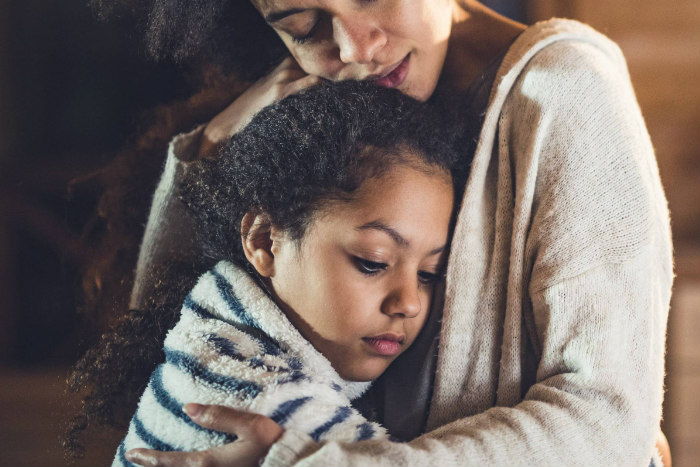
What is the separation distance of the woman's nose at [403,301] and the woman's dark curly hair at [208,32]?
0.41m

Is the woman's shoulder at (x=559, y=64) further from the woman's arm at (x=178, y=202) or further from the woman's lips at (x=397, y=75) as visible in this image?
the woman's arm at (x=178, y=202)

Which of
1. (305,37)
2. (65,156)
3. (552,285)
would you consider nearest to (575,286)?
(552,285)

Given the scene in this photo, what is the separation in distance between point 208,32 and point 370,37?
0.85 feet

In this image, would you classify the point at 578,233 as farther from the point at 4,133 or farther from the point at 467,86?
the point at 4,133

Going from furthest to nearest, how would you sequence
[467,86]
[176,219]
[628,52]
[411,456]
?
1. [628,52]
2. [176,219]
3. [467,86]
4. [411,456]

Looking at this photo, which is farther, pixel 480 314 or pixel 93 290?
pixel 93 290

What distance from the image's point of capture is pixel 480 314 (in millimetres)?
655

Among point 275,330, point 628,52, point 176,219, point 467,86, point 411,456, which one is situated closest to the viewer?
point 411,456

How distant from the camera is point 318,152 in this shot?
648 millimetres

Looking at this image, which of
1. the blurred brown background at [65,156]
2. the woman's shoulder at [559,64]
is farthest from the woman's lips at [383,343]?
the blurred brown background at [65,156]

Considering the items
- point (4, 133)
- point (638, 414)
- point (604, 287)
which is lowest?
point (638, 414)

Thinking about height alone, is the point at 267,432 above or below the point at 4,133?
below

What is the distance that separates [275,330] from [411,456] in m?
0.19

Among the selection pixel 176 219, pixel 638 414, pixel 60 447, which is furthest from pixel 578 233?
pixel 60 447
